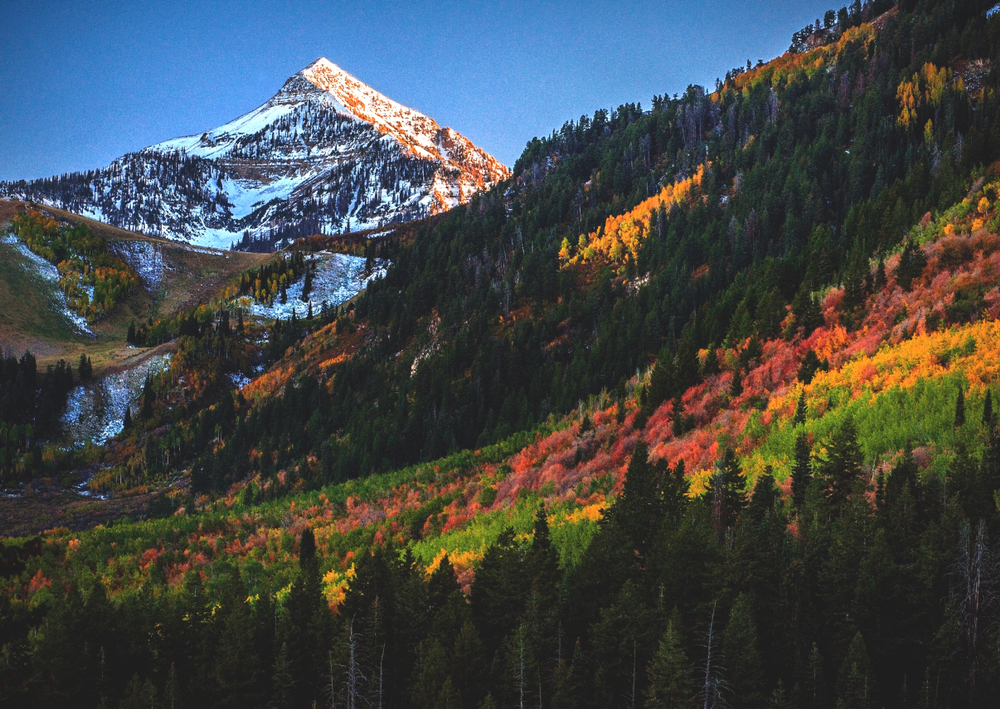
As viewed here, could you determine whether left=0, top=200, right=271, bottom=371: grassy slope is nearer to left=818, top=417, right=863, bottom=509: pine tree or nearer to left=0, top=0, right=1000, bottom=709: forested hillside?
left=0, top=0, right=1000, bottom=709: forested hillside

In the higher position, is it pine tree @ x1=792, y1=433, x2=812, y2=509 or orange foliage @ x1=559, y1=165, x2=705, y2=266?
orange foliage @ x1=559, y1=165, x2=705, y2=266

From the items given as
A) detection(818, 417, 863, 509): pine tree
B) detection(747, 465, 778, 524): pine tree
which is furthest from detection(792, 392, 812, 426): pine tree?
detection(747, 465, 778, 524): pine tree

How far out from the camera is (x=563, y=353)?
90188 millimetres

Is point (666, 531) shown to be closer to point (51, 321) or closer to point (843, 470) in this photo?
point (843, 470)

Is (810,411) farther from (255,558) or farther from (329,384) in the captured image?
(329,384)

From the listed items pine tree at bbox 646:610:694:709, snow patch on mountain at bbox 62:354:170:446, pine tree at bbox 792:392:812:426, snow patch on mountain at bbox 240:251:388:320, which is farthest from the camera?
snow patch on mountain at bbox 240:251:388:320

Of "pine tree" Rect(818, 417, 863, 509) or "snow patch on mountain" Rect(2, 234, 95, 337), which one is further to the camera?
"snow patch on mountain" Rect(2, 234, 95, 337)

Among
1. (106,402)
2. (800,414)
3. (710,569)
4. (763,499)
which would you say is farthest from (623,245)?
(106,402)

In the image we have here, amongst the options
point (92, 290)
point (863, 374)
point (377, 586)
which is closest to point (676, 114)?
point (863, 374)

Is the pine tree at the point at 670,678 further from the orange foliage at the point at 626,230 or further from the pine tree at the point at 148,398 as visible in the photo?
the pine tree at the point at 148,398

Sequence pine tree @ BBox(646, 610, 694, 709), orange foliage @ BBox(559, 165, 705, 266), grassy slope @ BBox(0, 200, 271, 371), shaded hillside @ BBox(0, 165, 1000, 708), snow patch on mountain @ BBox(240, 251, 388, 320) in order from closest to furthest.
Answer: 1. pine tree @ BBox(646, 610, 694, 709)
2. shaded hillside @ BBox(0, 165, 1000, 708)
3. orange foliage @ BBox(559, 165, 705, 266)
4. grassy slope @ BBox(0, 200, 271, 371)
5. snow patch on mountain @ BBox(240, 251, 388, 320)

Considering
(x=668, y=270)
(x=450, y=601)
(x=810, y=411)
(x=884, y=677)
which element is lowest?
(x=884, y=677)

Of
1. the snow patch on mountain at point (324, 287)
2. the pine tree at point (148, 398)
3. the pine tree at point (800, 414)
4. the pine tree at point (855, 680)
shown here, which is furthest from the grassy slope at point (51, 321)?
the pine tree at point (855, 680)

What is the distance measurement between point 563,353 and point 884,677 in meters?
72.9
